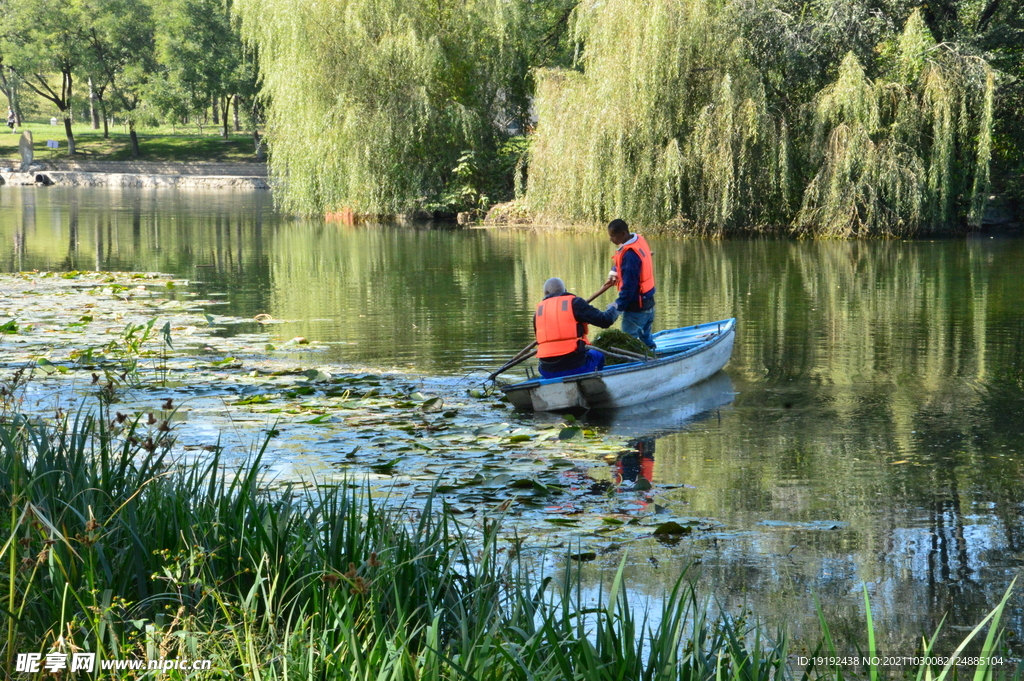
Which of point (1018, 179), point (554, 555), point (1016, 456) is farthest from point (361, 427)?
point (1018, 179)

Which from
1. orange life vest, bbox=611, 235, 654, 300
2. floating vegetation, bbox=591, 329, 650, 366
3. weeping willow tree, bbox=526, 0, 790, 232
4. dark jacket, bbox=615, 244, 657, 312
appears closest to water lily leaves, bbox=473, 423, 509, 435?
floating vegetation, bbox=591, 329, 650, 366

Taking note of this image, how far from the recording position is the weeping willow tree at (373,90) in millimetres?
29172

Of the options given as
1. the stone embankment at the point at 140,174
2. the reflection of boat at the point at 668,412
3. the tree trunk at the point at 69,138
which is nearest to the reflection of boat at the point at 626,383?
the reflection of boat at the point at 668,412

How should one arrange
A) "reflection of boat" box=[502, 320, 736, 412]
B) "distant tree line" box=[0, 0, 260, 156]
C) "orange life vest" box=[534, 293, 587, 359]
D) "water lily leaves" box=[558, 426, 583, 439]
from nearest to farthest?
1. "water lily leaves" box=[558, 426, 583, 439]
2. "reflection of boat" box=[502, 320, 736, 412]
3. "orange life vest" box=[534, 293, 587, 359]
4. "distant tree line" box=[0, 0, 260, 156]

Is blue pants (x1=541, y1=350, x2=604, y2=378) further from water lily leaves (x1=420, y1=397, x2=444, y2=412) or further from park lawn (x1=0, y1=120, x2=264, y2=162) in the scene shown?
park lawn (x1=0, y1=120, x2=264, y2=162)

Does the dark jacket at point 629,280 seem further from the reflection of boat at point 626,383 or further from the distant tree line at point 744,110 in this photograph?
the distant tree line at point 744,110

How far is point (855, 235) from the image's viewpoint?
82.5 ft

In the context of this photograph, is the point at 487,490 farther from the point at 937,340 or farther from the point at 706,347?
the point at 937,340

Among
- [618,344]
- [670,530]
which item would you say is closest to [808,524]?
[670,530]

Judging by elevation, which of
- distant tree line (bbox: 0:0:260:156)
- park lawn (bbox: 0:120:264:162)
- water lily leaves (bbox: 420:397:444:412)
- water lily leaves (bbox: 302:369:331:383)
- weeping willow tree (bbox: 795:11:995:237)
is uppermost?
distant tree line (bbox: 0:0:260:156)

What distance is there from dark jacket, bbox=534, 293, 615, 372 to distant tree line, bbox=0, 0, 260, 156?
49519 millimetres

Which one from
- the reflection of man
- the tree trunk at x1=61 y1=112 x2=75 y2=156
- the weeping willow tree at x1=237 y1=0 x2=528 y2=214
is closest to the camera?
the reflection of man

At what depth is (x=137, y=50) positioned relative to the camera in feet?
207

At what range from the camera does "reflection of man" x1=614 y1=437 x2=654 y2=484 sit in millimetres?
7554
